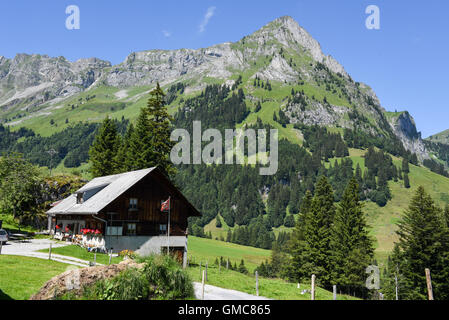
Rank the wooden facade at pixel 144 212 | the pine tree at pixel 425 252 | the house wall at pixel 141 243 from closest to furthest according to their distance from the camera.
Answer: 1. the house wall at pixel 141 243
2. the wooden facade at pixel 144 212
3. the pine tree at pixel 425 252

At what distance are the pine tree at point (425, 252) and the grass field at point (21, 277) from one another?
51.2 metres

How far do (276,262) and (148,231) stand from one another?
8783 centimetres

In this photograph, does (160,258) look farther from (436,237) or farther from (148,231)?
(436,237)

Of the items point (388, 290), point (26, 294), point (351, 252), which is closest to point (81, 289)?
point (26, 294)

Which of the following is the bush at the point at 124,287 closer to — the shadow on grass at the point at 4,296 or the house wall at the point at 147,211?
the shadow on grass at the point at 4,296

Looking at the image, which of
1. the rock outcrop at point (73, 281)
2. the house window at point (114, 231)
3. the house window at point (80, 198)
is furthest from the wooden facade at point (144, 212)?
the rock outcrop at point (73, 281)

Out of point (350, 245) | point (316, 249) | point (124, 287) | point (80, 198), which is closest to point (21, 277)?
point (124, 287)

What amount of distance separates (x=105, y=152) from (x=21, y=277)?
2036 inches

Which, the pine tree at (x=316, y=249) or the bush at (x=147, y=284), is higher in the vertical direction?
the bush at (x=147, y=284)

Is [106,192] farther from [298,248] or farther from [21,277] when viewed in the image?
[298,248]

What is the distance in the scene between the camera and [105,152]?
233 feet

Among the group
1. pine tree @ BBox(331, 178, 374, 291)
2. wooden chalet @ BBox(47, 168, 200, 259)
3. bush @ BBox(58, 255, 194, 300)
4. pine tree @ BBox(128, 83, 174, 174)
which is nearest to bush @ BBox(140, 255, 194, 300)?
bush @ BBox(58, 255, 194, 300)

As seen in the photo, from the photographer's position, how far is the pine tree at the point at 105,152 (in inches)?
2776
